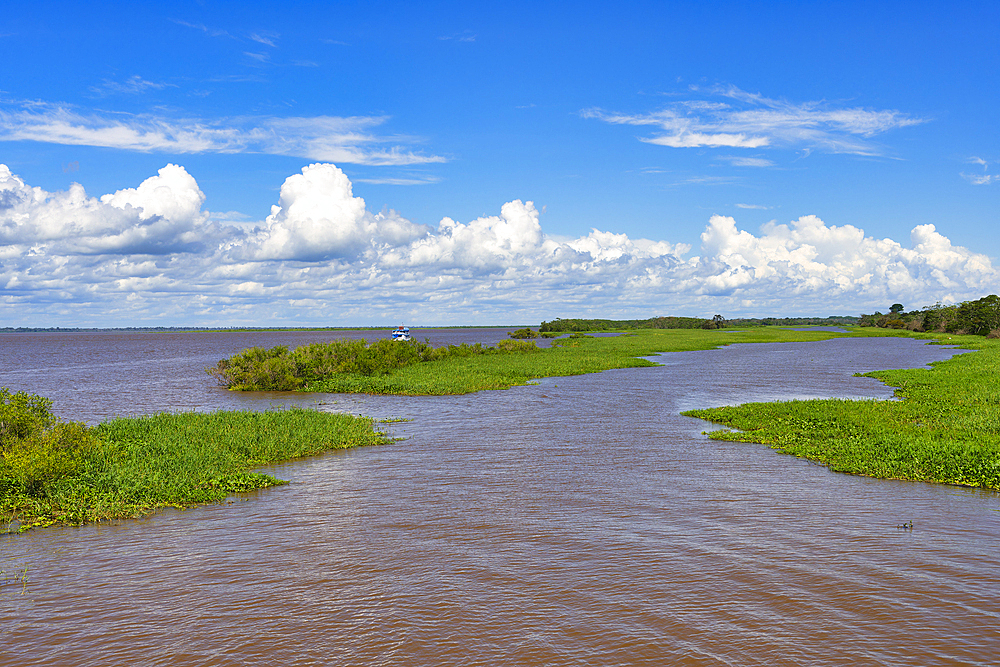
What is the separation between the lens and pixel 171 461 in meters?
19.4

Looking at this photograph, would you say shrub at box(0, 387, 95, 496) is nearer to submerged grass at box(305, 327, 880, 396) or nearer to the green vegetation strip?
the green vegetation strip

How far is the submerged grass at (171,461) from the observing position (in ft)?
51.6

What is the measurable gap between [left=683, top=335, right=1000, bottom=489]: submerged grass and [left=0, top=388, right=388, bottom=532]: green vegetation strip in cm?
1629

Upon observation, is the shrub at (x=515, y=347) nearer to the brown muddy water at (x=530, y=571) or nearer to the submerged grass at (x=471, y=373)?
the submerged grass at (x=471, y=373)

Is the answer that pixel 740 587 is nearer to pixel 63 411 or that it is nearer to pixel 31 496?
pixel 31 496

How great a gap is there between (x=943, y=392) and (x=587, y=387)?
21004mm

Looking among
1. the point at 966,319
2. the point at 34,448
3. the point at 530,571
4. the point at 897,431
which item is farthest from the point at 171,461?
the point at 966,319

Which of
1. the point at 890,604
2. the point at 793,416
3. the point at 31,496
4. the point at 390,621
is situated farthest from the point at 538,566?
the point at 793,416

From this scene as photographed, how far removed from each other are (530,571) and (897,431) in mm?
18171

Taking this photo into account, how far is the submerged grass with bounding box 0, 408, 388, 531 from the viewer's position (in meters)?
15.7

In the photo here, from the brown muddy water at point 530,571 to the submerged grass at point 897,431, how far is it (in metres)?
1.10

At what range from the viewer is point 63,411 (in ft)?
118

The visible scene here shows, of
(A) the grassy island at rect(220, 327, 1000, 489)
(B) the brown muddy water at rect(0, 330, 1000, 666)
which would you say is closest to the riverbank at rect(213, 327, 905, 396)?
(A) the grassy island at rect(220, 327, 1000, 489)

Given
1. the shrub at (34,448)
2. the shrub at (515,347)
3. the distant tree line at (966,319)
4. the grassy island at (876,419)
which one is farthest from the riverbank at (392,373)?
the distant tree line at (966,319)
